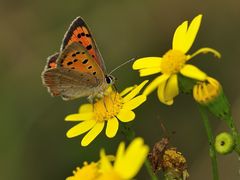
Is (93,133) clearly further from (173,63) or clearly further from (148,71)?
(173,63)

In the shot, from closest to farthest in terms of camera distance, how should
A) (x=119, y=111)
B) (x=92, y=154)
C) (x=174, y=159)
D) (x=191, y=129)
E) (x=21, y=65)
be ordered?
1. (x=174, y=159)
2. (x=119, y=111)
3. (x=92, y=154)
4. (x=191, y=129)
5. (x=21, y=65)

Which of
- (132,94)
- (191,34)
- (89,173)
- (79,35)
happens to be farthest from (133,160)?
(79,35)

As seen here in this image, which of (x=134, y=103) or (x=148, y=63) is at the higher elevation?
(x=148, y=63)

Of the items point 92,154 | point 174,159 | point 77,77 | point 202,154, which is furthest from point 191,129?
point 174,159

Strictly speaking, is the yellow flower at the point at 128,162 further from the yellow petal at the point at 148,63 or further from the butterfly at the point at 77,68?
the butterfly at the point at 77,68

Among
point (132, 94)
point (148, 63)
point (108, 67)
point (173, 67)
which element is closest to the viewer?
point (173, 67)

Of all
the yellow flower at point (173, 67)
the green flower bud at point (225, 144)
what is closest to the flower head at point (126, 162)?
the yellow flower at point (173, 67)

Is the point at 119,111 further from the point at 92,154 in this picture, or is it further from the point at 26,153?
the point at 26,153

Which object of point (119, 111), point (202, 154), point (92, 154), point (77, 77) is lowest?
point (202, 154)
